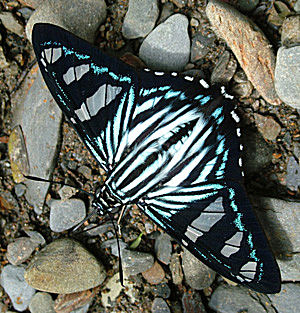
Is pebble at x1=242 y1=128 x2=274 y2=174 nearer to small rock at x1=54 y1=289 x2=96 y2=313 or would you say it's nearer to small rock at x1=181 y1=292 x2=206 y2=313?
small rock at x1=181 y1=292 x2=206 y2=313

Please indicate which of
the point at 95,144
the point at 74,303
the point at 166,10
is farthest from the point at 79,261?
the point at 166,10

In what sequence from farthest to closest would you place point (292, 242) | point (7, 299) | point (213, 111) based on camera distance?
point (7, 299), point (292, 242), point (213, 111)

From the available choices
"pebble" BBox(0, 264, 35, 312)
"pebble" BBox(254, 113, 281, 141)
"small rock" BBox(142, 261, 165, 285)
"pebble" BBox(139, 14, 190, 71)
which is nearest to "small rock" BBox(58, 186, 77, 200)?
"pebble" BBox(0, 264, 35, 312)

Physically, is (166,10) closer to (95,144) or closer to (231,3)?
(231,3)

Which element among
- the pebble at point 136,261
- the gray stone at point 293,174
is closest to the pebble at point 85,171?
the pebble at point 136,261

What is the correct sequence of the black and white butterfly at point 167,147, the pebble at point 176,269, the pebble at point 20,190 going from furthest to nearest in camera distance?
1. the pebble at point 20,190
2. the pebble at point 176,269
3. the black and white butterfly at point 167,147

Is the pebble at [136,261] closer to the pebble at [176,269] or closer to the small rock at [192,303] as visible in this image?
the pebble at [176,269]

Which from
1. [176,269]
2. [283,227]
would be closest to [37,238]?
[176,269]
